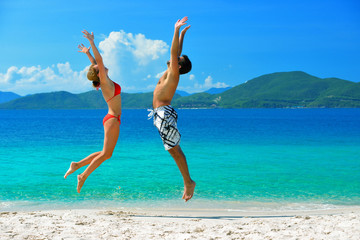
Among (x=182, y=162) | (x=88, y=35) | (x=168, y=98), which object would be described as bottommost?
(x=182, y=162)

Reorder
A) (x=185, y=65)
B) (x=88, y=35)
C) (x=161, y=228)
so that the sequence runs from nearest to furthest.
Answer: (x=185, y=65), (x=88, y=35), (x=161, y=228)

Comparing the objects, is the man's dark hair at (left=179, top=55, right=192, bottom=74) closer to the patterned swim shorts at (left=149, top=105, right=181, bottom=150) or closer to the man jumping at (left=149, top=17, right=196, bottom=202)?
the man jumping at (left=149, top=17, right=196, bottom=202)

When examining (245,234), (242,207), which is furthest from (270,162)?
(245,234)

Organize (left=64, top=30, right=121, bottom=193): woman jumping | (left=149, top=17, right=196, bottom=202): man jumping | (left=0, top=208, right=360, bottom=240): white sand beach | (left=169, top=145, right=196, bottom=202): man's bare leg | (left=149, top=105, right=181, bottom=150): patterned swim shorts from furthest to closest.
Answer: (left=64, top=30, right=121, bottom=193): woman jumping < (left=169, top=145, right=196, bottom=202): man's bare leg < (left=149, top=105, right=181, bottom=150): patterned swim shorts < (left=149, top=17, right=196, bottom=202): man jumping < (left=0, top=208, right=360, bottom=240): white sand beach

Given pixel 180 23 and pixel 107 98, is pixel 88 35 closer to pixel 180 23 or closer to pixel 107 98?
pixel 107 98

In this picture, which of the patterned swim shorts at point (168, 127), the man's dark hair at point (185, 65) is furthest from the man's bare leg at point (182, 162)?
the man's dark hair at point (185, 65)

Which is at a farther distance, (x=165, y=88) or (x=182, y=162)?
(x=182, y=162)

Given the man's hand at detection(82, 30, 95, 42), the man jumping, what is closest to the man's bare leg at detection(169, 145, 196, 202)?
the man jumping

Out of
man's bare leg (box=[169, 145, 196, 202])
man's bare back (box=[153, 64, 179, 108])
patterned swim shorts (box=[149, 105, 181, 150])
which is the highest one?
man's bare back (box=[153, 64, 179, 108])

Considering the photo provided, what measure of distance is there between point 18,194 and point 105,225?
243 inches

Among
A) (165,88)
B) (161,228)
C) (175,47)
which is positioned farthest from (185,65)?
(161,228)

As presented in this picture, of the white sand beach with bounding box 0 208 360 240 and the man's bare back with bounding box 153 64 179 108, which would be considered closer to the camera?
the white sand beach with bounding box 0 208 360 240

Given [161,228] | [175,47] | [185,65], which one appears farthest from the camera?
[161,228]

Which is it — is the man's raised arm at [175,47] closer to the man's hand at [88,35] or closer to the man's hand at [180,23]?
the man's hand at [180,23]
